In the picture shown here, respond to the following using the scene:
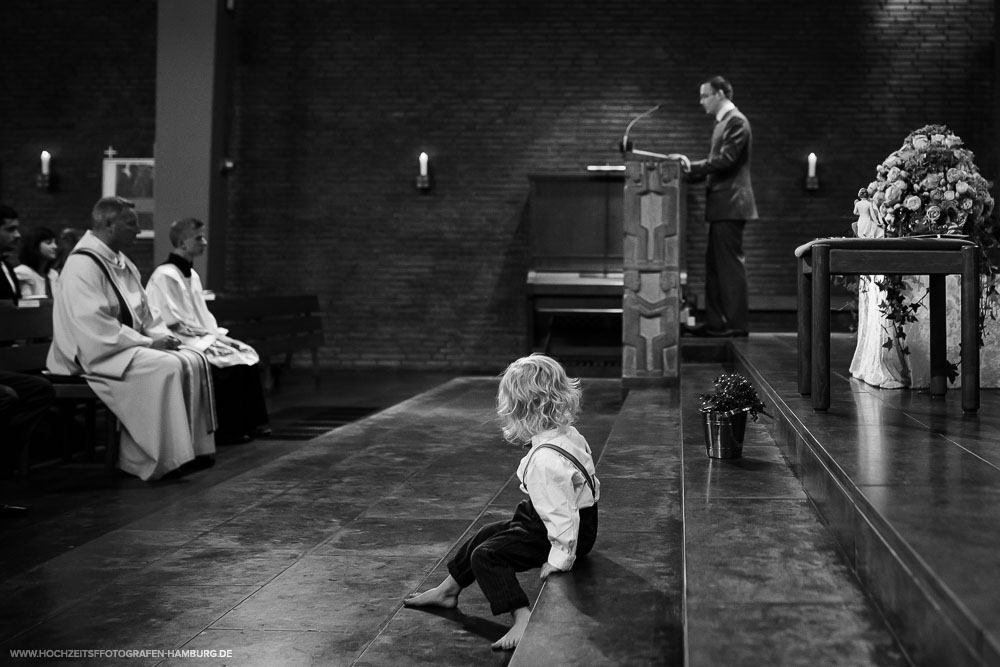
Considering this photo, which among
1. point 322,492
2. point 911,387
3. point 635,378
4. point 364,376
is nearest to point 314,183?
point 364,376

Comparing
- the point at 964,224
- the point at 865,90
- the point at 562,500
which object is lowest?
the point at 562,500

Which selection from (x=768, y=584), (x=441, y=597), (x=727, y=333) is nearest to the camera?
(x=768, y=584)

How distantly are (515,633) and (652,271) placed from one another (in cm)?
474

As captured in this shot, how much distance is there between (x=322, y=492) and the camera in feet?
14.8

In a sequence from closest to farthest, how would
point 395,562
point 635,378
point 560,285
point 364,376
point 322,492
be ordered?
point 395,562
point 322,492
point 635,378
point 560,285
point 364,376

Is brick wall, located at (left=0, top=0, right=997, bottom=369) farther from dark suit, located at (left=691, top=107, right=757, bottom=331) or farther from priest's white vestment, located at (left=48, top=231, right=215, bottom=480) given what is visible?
priest's white vestment, located at (left=48, top=231, right=215, bottom=480)

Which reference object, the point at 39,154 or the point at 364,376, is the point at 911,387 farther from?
the point at 39,154

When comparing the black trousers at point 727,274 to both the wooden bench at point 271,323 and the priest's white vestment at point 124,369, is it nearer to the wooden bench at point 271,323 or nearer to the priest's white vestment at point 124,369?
the priest's white vestment at point 124,369

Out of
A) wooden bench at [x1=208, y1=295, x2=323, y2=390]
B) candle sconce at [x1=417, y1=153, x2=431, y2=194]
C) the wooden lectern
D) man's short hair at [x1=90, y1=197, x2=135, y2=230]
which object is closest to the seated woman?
wooden bench at [x1=208, y1=295, x2=323, y2=390]

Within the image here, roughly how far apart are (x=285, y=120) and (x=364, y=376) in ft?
9.46

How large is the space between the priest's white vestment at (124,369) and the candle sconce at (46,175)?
21.0ft

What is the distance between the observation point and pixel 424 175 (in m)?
10.9

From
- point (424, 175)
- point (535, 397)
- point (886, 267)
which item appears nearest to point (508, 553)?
point (535, 397)

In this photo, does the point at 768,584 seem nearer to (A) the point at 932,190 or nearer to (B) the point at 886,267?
(B) the point at 886,267
